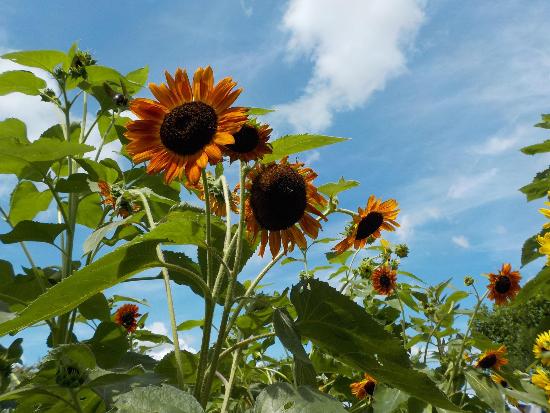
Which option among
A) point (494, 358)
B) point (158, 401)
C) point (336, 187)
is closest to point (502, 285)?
point (494, 358)

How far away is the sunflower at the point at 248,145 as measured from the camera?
147 centimetres

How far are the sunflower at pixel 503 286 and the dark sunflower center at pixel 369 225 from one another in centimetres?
183

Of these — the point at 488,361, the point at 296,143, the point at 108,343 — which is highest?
the point at 296,143

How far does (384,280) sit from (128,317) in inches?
60.9

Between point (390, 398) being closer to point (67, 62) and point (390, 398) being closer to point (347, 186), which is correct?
point (347, 186)

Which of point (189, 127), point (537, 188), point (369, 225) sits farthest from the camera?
point (537, 188)

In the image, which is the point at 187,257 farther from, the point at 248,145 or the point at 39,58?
the point at 39,58

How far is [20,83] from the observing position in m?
2.31

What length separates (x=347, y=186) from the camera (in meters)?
1.69

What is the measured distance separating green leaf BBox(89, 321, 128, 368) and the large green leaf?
27.5 inches

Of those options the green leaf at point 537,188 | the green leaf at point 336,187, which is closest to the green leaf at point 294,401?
the green leaf at point 336,187

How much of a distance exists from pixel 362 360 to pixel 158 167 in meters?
0.68

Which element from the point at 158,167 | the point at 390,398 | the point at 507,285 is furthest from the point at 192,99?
the point at 507,285

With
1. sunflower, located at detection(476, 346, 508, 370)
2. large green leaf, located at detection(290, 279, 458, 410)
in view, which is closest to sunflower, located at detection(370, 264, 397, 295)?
sunflower, located at detection(476, 346, 508, 370)
